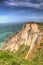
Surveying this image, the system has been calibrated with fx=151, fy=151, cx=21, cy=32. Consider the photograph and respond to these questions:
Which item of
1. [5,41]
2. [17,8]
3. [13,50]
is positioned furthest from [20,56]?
[17,8]

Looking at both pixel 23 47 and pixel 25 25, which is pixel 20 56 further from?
pixel 25 25

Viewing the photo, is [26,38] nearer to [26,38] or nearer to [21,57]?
[26,38]

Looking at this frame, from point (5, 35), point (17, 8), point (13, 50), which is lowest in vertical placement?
point (13, 50)

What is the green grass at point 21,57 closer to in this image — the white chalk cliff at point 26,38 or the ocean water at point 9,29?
the white chalk cliff at point 26,38

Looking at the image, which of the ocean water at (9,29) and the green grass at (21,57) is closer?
the green grass at (21,57)

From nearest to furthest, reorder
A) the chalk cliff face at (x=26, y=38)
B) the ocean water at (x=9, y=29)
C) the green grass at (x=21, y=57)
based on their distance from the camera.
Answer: the green grass at (x=21, y=57), the chalk cliff face at (x=26, y=38), the ocean water at (x=9, y=29)

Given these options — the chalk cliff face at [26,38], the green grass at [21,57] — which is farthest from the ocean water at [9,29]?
the green grass at [21,57]

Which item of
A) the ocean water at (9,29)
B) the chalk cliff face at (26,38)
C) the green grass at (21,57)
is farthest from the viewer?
the ocean water at (9,29)

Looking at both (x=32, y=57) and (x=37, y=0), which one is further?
(x=37, y=0)

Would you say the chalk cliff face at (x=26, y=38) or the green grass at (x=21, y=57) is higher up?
the chalk cliff face at (x=26, y=38)
